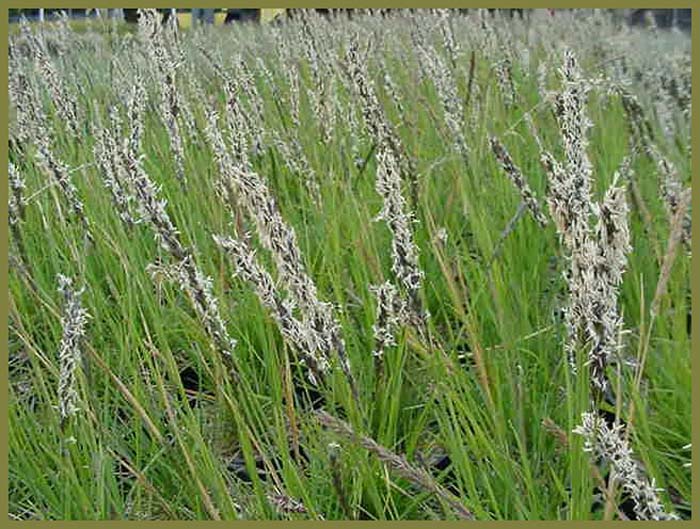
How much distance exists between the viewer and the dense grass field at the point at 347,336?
104 centimetres

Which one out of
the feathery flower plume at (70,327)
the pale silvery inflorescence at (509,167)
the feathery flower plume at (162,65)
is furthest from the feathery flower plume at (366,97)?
the feathery flower plume at (70,327)

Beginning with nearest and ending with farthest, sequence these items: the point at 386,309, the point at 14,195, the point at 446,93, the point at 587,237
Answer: the point at 587,237, the point at 386,309, the point at 14,195, the point at 446,93

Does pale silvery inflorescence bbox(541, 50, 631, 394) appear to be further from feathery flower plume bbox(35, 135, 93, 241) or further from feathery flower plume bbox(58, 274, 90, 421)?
feathery flower plume bbox(35, 135, 93, 241)

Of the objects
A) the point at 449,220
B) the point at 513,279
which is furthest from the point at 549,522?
the point at 449,220

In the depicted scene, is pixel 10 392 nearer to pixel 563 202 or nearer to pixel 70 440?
pixel 70 440

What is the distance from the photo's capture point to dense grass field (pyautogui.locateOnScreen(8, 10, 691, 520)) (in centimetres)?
104

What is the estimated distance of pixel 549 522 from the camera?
1.23 m

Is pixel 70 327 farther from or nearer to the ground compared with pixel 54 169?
nearer to the ground

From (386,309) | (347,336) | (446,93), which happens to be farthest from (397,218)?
(446,93)

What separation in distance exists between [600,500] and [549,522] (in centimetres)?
33

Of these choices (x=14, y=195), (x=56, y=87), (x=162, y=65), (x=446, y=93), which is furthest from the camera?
(x=446, y=93)

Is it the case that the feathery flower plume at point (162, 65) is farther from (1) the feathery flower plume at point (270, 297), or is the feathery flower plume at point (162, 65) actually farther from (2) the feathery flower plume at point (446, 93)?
(2) the feathery flower plume at point (446, 93)

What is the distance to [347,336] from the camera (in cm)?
183

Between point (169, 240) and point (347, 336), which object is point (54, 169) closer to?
point (169, 240)
